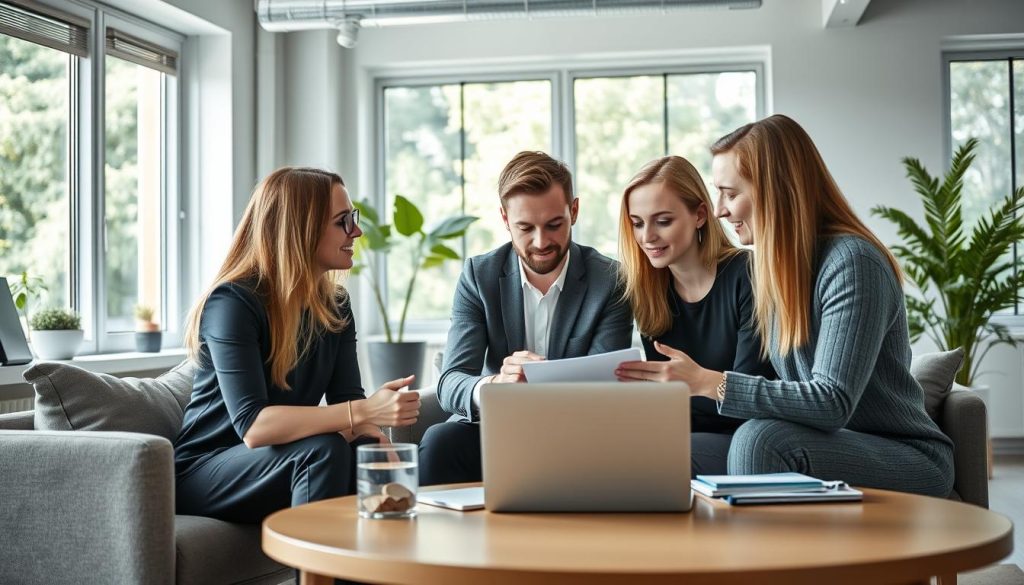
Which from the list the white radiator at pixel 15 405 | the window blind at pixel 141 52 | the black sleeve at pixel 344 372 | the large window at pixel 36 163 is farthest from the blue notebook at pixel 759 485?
the window blind at pixel 141 52

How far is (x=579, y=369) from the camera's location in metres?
1.72

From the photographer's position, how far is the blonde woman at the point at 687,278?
8.20ft

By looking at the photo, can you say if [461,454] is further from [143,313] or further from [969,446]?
[143,313]

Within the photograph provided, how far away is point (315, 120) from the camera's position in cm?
559

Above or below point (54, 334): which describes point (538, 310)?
above

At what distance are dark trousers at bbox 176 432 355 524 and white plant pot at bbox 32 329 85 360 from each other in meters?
1.89

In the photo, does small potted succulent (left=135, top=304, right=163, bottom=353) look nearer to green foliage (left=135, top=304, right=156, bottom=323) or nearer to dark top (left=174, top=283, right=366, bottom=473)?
green foliage (left=135, top=304, right=156, bottom=323)

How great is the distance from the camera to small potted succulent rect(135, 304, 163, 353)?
4520 mm

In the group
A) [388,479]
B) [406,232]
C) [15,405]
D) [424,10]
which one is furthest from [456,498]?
Answer: [406,232]

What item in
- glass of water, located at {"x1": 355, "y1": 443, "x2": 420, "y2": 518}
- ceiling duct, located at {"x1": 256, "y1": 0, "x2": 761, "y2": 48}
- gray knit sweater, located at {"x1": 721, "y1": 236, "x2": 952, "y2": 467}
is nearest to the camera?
glass of water, located at {"x1": 355, "y1": 443, "x2": 420, "y2": 518}

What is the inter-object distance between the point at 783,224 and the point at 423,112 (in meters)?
4.16

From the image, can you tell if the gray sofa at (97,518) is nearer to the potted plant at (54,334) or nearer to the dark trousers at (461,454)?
the dark trousers at (461,454)

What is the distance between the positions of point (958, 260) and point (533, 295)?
3101 millimetres

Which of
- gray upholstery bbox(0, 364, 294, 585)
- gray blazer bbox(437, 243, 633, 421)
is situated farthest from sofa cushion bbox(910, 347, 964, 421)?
gray upholstery bbox(0, 364, 294, 585)
